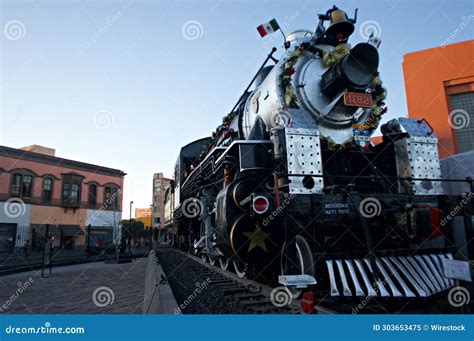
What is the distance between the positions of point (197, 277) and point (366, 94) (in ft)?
12.7

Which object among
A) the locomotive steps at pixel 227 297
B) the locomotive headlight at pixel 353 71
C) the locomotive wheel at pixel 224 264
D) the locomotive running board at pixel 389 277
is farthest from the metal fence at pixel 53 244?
the locomotive running board at pixel 389 277

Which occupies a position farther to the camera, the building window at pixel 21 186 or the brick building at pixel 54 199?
the building window at pixel 21 186

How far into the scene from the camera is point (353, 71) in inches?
178

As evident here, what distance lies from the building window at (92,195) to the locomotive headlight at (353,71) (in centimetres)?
2633

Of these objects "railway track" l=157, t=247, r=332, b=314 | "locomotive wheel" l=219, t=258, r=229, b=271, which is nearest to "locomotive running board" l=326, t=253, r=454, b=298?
"railway track" l=157, t=247, r=332, b=314

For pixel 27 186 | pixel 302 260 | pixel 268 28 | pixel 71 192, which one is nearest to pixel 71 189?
pixel 71 192

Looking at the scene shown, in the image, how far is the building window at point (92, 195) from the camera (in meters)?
27.2

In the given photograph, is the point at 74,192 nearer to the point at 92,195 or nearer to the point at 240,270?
the point at 92,195

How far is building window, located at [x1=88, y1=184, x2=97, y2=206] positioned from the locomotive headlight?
2633 centimetres

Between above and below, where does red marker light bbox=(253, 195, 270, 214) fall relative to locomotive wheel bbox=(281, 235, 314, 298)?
above

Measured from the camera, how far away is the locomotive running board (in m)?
3.29

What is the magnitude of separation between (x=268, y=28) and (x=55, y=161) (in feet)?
78.9

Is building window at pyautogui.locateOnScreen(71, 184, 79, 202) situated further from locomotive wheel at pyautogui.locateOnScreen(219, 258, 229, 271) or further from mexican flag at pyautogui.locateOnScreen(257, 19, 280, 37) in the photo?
mexican flag at pyautogui.locateOnScreen(257, 19, 280, 37)

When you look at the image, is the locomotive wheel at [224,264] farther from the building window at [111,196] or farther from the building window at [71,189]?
the building window at [71,189]
